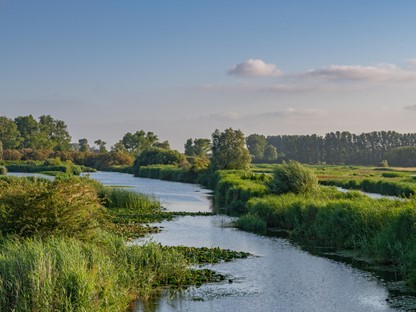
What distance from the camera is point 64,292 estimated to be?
13.6m

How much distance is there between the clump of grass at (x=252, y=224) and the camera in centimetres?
3402

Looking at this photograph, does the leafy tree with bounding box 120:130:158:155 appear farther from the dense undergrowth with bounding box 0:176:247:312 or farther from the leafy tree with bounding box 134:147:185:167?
the dense undergrowth with bounding box 0:176:247:312

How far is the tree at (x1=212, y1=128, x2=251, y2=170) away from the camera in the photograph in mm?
88062

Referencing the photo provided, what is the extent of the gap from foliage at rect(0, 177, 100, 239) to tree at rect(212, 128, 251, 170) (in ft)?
224

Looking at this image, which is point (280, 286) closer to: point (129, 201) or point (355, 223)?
point (355, 223)

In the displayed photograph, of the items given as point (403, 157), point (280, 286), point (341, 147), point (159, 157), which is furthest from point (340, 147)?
point (280, 286)

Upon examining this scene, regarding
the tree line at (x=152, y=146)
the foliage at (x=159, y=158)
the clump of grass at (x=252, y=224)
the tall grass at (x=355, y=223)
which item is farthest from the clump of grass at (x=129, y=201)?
the tree line at (x=152, y=146)

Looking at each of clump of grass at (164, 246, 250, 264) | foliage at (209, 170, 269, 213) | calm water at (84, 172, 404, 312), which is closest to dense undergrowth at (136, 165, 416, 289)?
foliage at (209, 170, 269, 213)

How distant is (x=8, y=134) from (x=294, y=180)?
148 metres

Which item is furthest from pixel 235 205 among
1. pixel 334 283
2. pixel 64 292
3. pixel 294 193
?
pixel 64 292

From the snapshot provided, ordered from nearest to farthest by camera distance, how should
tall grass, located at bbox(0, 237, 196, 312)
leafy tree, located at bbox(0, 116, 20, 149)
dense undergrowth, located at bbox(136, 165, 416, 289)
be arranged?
tall grass, located at bbox(0, 237, 196, 312) → dense undergrowth, located at bbox(136, 165, 416, 289) → leafy tree, located at bbox(0, 116, 20, 149)

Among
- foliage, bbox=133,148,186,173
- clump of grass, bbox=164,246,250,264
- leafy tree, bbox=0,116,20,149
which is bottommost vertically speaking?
clump of grass, bbox=164,246,250,264

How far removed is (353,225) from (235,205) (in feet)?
69.3

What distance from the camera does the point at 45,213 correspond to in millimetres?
18844
